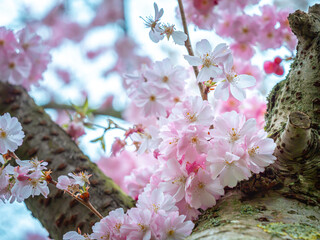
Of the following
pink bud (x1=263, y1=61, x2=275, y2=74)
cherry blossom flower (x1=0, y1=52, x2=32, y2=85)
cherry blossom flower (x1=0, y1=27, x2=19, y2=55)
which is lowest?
cherry blossom flower (x1=0, y1=52, x2=32, y2=85)

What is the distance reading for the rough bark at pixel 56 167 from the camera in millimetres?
992

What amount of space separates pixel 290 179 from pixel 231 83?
271mm

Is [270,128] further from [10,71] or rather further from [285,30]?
[10,71]

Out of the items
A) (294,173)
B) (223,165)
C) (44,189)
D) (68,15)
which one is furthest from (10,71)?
(68,15)

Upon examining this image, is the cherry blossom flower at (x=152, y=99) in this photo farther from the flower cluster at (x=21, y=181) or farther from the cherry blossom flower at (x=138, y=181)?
the flower cluster at (x=21, y=181)

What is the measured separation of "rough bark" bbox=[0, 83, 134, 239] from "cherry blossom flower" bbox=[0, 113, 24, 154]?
1.02 ft

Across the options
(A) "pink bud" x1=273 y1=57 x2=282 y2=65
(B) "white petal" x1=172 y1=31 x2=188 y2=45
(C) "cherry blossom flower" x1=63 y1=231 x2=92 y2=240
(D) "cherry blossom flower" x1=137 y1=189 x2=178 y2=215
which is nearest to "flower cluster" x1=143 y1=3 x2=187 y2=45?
(B) "white petal" x1=172 y1=31 x2=188 y2=45

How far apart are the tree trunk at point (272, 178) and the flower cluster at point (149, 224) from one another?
0.04 m

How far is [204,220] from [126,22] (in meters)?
2.70

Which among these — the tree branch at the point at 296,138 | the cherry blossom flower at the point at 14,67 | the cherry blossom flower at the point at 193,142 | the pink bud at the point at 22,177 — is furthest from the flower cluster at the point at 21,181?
the cherry blossom flower at the point at 14,67

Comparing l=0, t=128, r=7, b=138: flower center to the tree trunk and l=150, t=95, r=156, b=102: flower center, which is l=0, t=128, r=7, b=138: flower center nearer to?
the tree trunk

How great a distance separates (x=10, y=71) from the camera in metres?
1.33

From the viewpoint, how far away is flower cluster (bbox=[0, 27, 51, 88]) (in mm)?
1298

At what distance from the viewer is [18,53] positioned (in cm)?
134
